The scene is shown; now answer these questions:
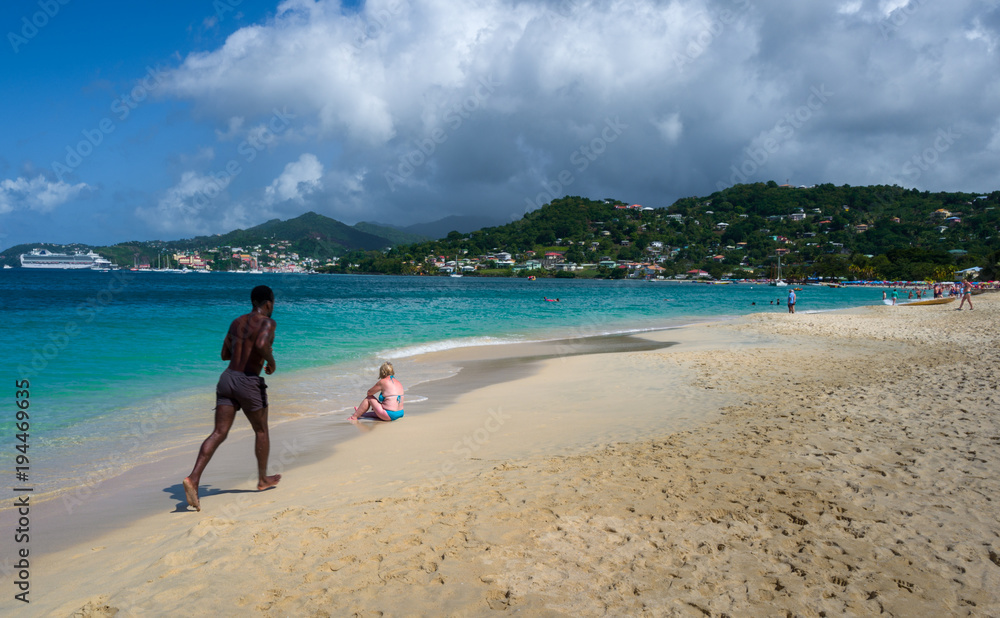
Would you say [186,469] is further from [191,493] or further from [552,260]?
[552,260]

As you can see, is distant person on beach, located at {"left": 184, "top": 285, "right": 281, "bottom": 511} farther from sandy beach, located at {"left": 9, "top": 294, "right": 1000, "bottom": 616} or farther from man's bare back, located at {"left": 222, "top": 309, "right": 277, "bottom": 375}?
sandy beach, located at {"left": 9, "top": 294, "right": 1000, "bottom": 616}

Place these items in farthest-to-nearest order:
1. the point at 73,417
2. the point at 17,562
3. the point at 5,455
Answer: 1. the point at 73,417
2. the point at 5,455
3. the point at 17,562

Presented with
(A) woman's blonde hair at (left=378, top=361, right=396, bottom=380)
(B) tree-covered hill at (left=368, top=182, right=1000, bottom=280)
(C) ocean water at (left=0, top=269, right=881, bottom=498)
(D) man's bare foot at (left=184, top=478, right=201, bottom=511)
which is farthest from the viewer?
(B) tree-covered hill at (left=368, top=182, right=1000, bottom=280)

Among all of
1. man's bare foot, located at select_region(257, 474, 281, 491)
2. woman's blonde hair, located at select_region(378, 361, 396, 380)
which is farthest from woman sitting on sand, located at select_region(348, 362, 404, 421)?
man's bare foot, located at select_region(257, 474, 281, 491)

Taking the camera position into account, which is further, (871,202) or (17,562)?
(871,202)

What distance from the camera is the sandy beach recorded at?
11.6 feet

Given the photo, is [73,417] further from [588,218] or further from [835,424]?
[588,218]

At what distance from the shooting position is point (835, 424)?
7594mm

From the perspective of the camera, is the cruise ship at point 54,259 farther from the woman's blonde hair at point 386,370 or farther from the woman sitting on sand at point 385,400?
the woman's blonde hair at point 386,370

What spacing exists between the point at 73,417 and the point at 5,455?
97.6 inches

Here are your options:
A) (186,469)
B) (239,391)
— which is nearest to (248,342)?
(239,391)

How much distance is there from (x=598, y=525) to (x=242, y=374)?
12.2 feet

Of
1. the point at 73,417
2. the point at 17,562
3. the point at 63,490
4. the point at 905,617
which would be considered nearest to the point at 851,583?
the point at 905,617

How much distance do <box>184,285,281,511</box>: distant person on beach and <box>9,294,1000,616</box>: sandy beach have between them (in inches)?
21.1
